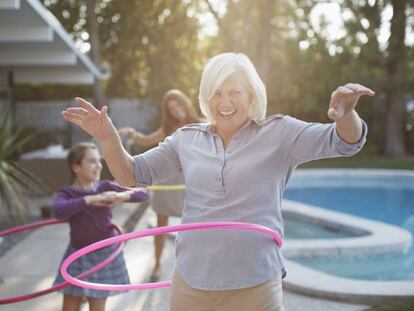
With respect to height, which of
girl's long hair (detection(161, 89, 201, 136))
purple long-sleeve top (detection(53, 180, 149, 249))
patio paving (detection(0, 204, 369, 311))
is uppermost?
girl's long hair (detection(161, 89, 201, 136))

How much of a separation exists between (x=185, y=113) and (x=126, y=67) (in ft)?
67.0

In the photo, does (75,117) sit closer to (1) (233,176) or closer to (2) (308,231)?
(1) (233,176)

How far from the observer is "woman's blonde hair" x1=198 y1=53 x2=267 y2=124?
7.59ft

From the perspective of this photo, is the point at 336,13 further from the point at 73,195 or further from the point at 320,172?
the point at 73,195

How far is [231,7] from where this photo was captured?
20422 mm

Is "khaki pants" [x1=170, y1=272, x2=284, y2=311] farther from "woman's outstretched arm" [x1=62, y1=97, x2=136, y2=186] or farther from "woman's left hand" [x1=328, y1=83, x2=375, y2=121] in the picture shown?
"woman's left hand" [x1=328, y1=83, x2=375, y2=121]

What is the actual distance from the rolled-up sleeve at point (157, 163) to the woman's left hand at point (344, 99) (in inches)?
29.7

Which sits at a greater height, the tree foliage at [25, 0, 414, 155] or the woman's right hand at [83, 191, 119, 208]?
the tree foliage at [25, 0, 414, 155]

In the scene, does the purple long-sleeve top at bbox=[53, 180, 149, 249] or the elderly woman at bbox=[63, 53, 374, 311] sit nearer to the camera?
the elderly woman at bbox=[63, 53, 374, 311]

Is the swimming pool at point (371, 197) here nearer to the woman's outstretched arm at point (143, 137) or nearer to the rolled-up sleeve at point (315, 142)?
the woman's outstretched arm at point (143, 137)

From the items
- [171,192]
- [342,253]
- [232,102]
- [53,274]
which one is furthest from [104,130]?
[342,253]

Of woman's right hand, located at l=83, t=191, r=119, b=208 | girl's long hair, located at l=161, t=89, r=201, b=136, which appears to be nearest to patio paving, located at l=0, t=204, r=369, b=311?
woman's right hand, located at l=83, t=191, r=119, b=208

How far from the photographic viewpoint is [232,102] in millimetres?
2338

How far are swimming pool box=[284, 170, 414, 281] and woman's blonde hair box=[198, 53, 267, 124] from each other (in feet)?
15.7
